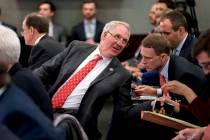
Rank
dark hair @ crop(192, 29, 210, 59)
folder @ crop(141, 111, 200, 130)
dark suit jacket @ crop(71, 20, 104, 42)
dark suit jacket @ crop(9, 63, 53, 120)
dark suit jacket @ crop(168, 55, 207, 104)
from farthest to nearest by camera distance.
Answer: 1. dark suit jacket @ crop(71, 20, 104, 42)
2. dark suit jacket @ crop(168, 55, 207, 104)
3. folder @ crop(141, 111, 200, 130)
4. dark hair @ crop(192, 29, 210, 59)
5. dark suit jacket @ crop(9, 63, 53, 120)

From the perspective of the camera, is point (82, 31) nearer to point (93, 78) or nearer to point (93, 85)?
point (93, 78)

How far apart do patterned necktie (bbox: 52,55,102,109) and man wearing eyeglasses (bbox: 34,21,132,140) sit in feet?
0.03

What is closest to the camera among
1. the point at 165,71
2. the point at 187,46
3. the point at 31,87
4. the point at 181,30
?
the point at 31,87

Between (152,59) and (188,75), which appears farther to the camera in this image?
(152,59)

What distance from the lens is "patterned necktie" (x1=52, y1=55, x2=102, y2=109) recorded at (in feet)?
10.8

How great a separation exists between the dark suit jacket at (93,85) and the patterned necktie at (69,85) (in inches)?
1.6

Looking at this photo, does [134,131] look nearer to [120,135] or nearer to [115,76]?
[120,135]

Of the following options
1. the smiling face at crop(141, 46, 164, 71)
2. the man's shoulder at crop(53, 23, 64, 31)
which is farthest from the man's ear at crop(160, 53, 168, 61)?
the man's shoulder at crop(53, 23, 64, 31)

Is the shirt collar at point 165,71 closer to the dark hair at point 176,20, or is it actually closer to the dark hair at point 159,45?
the dark hair at point 159,45

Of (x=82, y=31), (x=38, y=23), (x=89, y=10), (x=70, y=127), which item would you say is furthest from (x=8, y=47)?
(x=89, y=10)

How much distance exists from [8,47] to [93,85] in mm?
1100

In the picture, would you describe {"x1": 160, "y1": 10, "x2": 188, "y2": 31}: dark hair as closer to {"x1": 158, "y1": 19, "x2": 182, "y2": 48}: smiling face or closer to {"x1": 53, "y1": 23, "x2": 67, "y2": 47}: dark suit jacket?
{"x1": 158, "y1": 19, "x2": 182, "y2": 48}: smiling face

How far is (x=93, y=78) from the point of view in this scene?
3307 mm

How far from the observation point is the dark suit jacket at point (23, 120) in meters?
1.72
